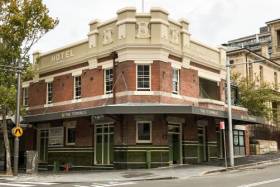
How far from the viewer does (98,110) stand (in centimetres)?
2530

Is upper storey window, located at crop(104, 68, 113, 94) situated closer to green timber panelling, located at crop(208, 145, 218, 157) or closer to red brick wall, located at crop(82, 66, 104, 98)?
red brick wall, located at crop(82, 66, 104, 98)

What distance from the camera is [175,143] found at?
93.5ft

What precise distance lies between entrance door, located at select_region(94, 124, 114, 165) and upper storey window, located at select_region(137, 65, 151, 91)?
3226mm

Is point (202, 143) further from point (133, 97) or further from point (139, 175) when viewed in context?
point (139, 175)

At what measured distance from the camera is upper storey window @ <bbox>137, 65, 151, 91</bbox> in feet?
88.9

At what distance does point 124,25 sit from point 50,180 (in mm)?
10979

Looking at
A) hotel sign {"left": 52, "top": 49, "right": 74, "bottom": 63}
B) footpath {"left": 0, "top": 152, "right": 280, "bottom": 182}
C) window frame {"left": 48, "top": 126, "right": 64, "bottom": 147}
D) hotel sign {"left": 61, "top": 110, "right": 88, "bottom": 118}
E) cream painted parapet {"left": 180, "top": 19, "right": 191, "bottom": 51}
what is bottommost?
footpath {"left": 0, "top": 152, "right": 280, "bottom": 182}

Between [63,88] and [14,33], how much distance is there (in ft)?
21.5

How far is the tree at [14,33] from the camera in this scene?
2644 cm

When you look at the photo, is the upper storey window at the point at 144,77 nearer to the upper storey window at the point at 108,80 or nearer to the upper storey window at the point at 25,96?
the upper storey window at the point at 108,80

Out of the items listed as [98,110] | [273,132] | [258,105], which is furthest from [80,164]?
[273,132]

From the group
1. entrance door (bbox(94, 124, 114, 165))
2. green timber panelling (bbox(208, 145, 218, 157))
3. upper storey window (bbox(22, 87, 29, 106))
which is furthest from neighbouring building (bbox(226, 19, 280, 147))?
upper storey window (bbox(22, 87, 29, 106))

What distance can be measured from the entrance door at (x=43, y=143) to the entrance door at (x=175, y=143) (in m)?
10.4

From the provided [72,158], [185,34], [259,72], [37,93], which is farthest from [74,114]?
[259,72]
